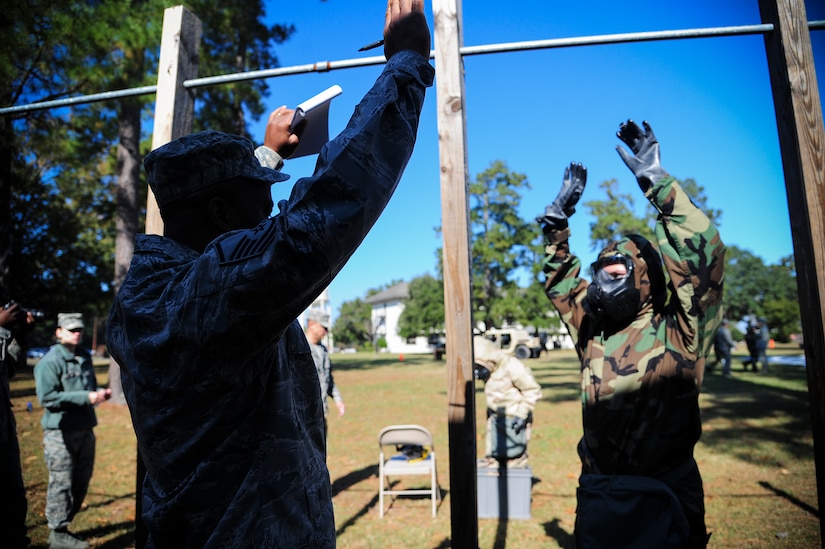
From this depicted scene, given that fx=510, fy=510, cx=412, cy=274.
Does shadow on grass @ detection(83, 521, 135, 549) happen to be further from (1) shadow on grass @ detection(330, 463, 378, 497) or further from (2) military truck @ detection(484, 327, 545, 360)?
(2) military truck @ detection(484, 327, 545, 360)

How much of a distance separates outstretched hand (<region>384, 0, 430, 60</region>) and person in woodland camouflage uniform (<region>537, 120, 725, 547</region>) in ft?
7.00

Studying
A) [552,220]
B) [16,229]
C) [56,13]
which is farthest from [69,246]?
[552,220]

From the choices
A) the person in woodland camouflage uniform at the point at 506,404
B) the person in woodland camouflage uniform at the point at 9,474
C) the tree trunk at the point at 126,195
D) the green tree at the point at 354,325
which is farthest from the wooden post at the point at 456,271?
the green tree at the point at 354,325

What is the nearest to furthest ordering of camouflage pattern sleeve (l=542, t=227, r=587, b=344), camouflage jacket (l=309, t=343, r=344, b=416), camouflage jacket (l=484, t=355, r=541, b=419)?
camouflage pattern sleeve (l=542, t=227, r=587, b=344), camouflage jacket (l=484, t=355, r=541, b=419), camouflage jacket (l=309, t=343, r=344, b=416)

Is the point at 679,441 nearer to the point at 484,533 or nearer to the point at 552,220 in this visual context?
the point at 552,220

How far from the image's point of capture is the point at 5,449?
13.4ft

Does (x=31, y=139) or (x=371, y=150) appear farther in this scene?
(x=31, y=139)

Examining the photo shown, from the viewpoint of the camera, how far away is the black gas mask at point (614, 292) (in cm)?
305

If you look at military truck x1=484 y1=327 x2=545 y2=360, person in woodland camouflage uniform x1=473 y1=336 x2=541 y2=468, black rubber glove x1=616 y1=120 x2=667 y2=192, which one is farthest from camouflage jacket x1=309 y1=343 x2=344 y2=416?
military truck x1=484 y1=327 x2=545 y2=360

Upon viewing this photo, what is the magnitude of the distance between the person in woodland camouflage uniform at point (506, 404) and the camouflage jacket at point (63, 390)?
4617 millimetres

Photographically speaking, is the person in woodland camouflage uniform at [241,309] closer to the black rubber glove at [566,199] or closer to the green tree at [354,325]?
the black rubber glove at [566,199]

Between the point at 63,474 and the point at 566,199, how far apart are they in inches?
216

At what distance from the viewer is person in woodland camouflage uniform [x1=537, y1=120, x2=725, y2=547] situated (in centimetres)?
270

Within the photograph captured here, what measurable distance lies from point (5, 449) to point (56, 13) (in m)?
5.96
